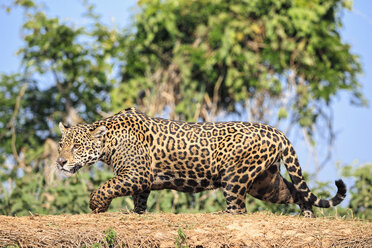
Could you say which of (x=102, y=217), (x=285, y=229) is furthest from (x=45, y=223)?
(x=285, y=229)

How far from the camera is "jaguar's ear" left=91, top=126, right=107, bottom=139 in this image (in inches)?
300

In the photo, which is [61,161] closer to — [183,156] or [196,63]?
[183,156]

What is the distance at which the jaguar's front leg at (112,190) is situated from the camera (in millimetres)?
7234

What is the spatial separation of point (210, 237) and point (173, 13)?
1035 centimetres

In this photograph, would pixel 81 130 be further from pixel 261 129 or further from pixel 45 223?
pixel 261 129

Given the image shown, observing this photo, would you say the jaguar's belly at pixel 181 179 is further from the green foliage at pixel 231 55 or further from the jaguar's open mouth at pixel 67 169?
the green foliage at pixel 231 55

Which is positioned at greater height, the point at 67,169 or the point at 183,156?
the point at 183,156

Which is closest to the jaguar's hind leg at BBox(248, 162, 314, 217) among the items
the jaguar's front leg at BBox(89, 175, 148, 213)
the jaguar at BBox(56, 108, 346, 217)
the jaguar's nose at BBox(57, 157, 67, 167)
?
the jaguar at BBox(56, 108, 346, 217)

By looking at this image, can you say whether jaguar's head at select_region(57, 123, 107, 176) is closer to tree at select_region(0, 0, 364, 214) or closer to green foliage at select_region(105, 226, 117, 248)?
green foliage at select_region(105, 226, 117, 248)

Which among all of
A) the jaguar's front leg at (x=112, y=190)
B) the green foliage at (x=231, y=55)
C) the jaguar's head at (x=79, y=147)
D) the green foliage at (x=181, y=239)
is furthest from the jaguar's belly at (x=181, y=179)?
the green foliage at (x=231, y=55)

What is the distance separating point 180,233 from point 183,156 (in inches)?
67.0

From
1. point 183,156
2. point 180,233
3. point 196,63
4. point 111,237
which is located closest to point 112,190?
point 111,237

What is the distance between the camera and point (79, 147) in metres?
7.52

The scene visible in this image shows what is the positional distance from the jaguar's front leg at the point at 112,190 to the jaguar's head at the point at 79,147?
1.66 feet
